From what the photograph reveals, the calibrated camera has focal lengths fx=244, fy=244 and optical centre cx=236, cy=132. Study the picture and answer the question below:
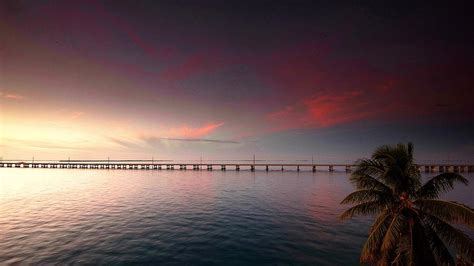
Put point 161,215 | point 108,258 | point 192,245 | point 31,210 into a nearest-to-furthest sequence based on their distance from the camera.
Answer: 1. point 108,258
2. point 192,245
3. point 161,215
4. point 31,210

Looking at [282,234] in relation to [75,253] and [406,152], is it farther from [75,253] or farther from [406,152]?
[75,253]

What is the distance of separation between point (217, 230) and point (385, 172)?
19.3 meters

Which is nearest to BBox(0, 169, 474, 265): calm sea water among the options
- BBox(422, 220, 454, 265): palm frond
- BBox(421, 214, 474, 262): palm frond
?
BBox(422, 220, 454, 265): palm frond

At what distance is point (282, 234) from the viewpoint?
25422mm

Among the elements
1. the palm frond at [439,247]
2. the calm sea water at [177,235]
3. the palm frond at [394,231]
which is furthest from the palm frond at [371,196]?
the calm sea water at [177,235]

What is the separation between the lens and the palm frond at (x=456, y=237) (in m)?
10.7

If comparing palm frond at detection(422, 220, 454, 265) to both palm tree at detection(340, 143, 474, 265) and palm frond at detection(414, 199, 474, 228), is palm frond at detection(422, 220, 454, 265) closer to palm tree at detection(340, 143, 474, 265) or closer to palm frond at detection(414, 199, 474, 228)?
palm tree at detection(340, 143, 474, 265)

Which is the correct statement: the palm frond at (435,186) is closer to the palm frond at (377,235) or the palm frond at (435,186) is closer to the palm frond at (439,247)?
the palm frond at (439,247)

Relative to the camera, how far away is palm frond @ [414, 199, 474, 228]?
10.3 metres

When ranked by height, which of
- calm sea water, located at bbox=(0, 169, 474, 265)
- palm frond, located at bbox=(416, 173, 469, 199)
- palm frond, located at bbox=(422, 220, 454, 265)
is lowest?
calm sea water, located at bbox=(0, 169, 474, 265)

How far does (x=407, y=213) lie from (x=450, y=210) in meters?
1.73

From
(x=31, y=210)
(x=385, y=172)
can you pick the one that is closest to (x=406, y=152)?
(x=385, y=172)

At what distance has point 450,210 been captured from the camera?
10.9 metres

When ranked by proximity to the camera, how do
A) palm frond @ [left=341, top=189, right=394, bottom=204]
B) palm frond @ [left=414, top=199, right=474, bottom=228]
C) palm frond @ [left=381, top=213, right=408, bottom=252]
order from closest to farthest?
palm frond @ [left=414, top=199, right=474, bottom=228]
palm frond @ [left=381, top=213, right=408, bottom=252]
palm frond @ [left=341, top=189, right=394, bottom=204]
